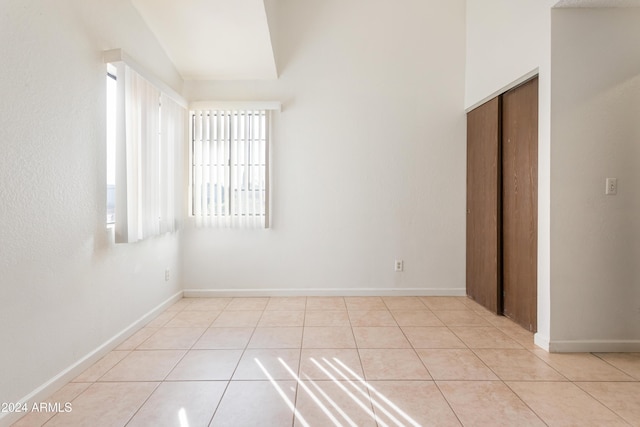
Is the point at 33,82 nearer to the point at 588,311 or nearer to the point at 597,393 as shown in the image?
the point at 597,393

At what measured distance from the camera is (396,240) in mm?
4039

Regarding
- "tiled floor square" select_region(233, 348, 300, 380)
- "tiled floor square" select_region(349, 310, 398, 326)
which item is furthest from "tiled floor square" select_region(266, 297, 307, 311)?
"tiled floor square" select_region(233, 348, 300, 380)

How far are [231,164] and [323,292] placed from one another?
172 cm

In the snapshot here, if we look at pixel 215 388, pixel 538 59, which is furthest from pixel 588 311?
pixel 215 388

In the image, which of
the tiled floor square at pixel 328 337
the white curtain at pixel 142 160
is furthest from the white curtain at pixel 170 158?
the tiled floor square at pixel 328 337

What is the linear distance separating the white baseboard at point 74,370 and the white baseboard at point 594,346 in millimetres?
3084

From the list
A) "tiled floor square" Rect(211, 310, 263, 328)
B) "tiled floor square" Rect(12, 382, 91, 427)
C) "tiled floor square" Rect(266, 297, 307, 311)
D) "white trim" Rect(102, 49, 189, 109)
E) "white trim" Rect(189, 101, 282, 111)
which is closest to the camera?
"tiled floor square" Rect(12, 382, 91, 427)

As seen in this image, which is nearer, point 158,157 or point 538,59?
point 538,59

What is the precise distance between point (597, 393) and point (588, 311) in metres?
0.71

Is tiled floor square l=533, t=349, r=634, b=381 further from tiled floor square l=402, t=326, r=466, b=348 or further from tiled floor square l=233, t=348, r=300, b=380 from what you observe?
tiled floor square l=233, t=348, r=300, b=380

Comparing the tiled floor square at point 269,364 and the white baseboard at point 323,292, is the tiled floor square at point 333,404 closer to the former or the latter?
the tiled floor square at point 269,364

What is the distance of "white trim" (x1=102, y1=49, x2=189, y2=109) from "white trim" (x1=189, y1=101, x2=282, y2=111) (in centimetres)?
17

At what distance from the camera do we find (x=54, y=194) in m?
2.05

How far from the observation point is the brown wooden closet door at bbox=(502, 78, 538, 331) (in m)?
2.86
